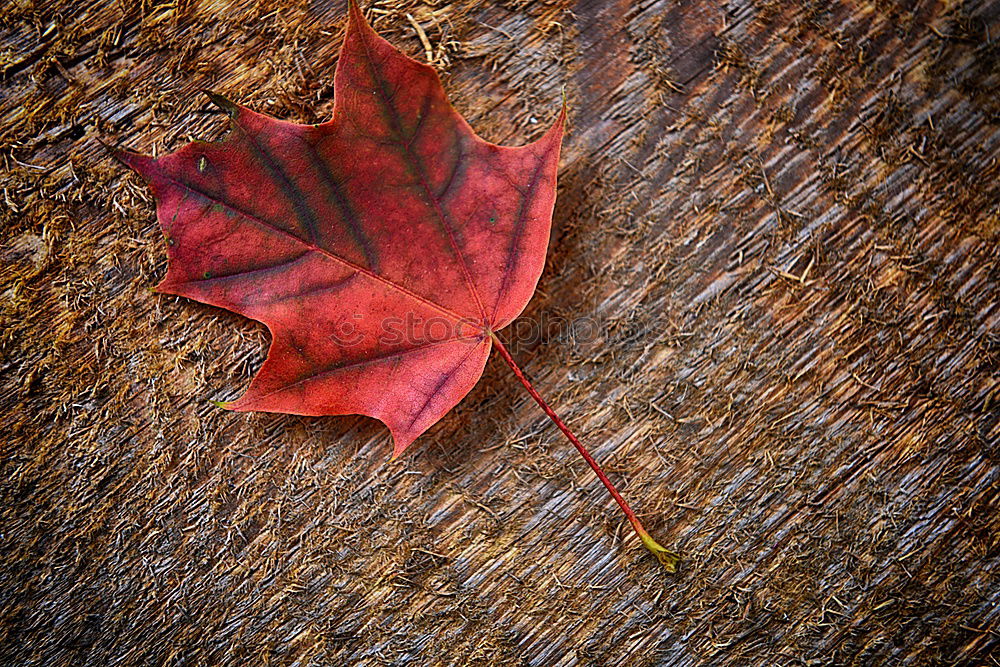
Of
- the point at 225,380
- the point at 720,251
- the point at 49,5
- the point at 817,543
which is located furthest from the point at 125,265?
the point at 817,543

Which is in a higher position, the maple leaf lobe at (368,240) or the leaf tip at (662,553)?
the maple leaf lobe at (368,240)

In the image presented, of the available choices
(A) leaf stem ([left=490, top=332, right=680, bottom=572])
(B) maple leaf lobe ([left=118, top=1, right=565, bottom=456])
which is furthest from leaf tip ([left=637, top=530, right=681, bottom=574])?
(B) maple leaf lobe ([left=118, top=1, right=565, bottom=456])

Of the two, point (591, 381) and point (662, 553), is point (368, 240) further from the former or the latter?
point (662, 553)

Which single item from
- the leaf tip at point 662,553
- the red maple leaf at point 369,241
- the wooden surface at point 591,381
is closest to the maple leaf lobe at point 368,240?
the red maple leaf at point 369,241

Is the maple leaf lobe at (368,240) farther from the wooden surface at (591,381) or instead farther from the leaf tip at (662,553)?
the leaf tip at (662,553)

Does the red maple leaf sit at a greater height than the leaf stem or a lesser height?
greater

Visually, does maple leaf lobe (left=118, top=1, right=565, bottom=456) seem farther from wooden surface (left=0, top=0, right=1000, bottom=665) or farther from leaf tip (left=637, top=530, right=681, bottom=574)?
leaf tip (left=637, top=530, right=681, bottom=574)

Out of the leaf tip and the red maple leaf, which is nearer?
the red maple leaf

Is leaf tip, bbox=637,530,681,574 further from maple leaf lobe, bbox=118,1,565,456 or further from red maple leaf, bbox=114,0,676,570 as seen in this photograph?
maple leaf lobe, bbox=118,1,565,456
